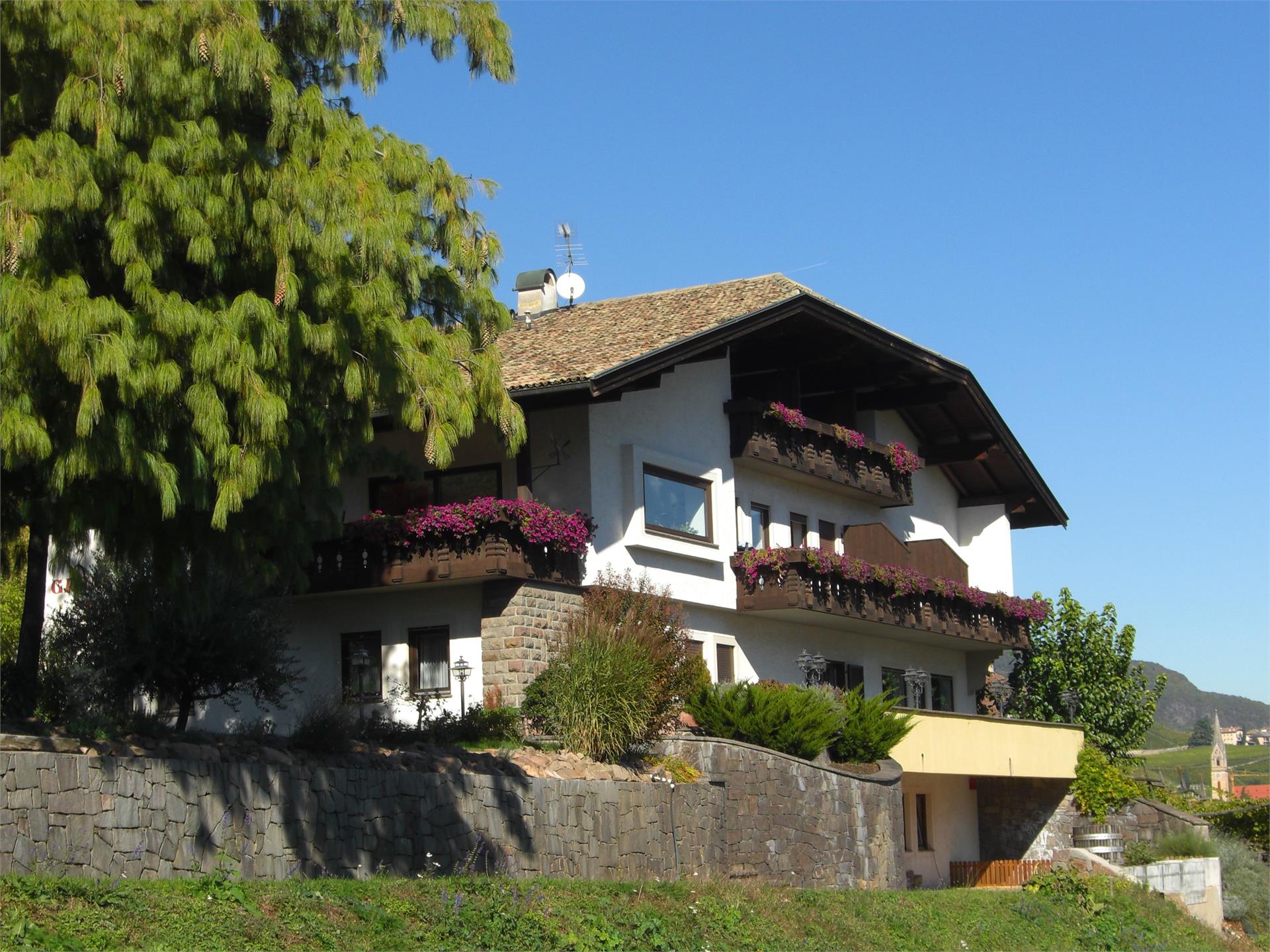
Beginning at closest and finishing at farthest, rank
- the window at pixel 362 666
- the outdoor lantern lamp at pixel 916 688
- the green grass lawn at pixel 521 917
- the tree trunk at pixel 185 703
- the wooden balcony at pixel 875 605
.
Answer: the green grass lawn at pixel 521 917 < the tree trunk at pixel 185 703 < the window at pixel 362 666 < the wooden balcony at pixel 875 605 < the outdoor lantern lamp at pixel 916 688

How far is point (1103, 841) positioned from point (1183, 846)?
61.4 inches

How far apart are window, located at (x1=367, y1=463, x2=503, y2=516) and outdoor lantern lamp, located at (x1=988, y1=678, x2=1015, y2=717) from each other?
558 inches

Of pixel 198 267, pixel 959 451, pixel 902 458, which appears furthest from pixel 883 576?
pixel 198 267

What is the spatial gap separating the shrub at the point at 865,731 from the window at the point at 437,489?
651cm

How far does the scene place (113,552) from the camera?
47.3 feet

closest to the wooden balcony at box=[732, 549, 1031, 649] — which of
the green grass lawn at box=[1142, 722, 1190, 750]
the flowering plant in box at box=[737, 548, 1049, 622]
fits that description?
the flowering plant in box at box=[737, 548, 1049, 622]

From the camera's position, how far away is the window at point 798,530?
3120cm

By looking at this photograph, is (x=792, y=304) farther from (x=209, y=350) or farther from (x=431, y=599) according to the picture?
(x=209, y=350)

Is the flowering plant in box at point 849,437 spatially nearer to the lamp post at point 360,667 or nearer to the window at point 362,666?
the window at point 362,666

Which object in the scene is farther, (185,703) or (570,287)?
(570,287)

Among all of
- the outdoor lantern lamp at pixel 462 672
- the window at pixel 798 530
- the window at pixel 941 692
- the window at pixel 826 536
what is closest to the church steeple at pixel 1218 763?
the window at pixel 941 692

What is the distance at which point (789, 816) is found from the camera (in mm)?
22469

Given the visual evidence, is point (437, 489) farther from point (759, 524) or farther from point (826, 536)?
point (826, 536)

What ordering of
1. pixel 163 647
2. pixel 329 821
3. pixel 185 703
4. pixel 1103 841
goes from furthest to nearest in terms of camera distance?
pixel 1103 841 < pixel 185 703 < pixel 163 647 < pixel 329 821
